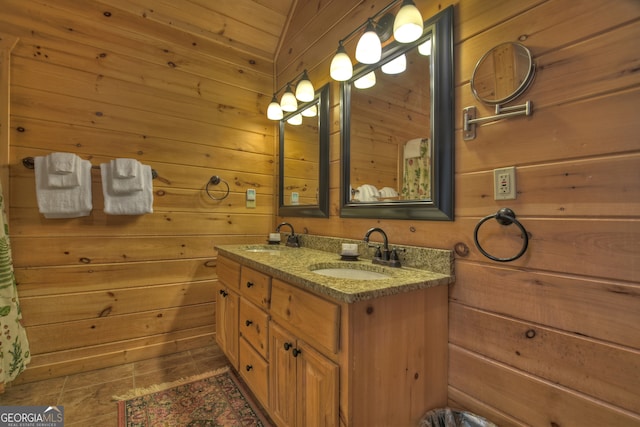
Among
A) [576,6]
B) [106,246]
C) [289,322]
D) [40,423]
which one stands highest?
[576,6]

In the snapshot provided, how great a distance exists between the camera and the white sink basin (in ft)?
4.13

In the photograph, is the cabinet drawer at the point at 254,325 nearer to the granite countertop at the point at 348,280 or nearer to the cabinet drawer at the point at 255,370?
the cabinet drawer at the point at 255,370

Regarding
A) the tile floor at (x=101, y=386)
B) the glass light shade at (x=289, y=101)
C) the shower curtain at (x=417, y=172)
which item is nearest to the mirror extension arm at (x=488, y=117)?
the shower curtain at (x=417, y=172)

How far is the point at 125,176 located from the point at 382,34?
5.34 ft

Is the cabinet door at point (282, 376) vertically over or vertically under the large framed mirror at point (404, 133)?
under

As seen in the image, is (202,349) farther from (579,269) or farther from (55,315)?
(579,269)

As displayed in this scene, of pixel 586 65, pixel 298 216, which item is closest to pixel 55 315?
pixel 298 216

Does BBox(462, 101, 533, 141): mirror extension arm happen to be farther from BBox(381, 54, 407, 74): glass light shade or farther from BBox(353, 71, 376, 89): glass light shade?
BBox(353, 71, 376, 89): glass light shade

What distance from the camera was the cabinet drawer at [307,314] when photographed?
2.91 ft

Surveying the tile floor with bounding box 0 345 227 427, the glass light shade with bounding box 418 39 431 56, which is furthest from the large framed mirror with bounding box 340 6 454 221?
the tile floor with bounding box 0 345 227 427

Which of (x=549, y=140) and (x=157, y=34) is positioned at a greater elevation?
(x=157, y=34)

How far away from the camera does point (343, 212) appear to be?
64.1 inches

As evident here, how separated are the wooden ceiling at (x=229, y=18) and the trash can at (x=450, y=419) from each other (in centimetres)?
253

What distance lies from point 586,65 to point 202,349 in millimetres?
2470
